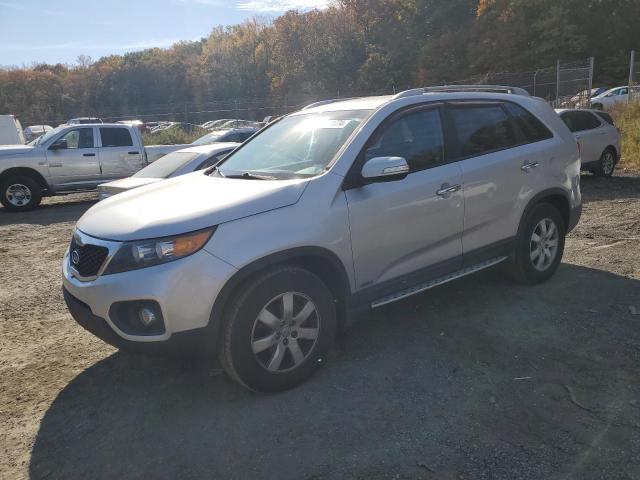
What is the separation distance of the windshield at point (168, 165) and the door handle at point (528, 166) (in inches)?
204

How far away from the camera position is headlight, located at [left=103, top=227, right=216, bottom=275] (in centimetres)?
293

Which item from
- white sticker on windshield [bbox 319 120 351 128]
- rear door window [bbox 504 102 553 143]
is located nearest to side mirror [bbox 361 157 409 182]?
white sticker on windshield [bbox 319 120 351 128]

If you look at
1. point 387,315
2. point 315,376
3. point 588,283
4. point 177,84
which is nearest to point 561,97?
point 588,283

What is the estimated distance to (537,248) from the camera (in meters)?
4.90

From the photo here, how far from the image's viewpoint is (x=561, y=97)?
19344 millimetres

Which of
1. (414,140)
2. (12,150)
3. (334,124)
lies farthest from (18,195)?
(414,140)

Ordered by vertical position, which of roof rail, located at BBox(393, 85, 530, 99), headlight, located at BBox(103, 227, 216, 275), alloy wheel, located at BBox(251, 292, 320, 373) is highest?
roof rail, located at BBox(393, 85, 530, 99)

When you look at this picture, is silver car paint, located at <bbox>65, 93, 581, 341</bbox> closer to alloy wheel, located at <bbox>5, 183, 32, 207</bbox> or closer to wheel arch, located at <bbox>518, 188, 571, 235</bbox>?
wheel arch, located at <bbox>518, 188, 571, 235</bbox>

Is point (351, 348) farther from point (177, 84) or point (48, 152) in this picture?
point (177, 84)

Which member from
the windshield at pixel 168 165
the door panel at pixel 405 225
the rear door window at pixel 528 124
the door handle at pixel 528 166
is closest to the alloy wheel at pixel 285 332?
the door panel at pixel 405 225

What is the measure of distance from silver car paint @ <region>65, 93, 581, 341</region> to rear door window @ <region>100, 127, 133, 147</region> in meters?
9.22

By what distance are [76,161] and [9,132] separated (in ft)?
18.7

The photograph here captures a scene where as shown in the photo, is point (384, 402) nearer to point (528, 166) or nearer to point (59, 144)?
point (528, 166)

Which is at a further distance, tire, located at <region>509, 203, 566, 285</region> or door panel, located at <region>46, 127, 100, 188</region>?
door panel, located at <region>46, 127, 100, 188</region>
